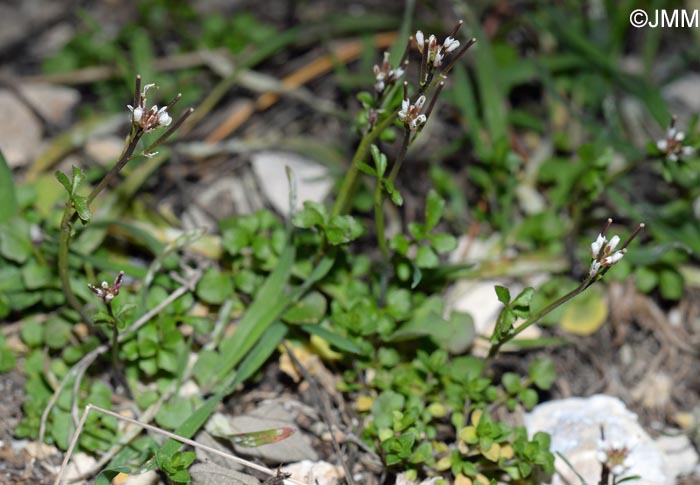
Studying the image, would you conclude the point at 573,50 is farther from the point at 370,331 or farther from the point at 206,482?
the point at 206,482

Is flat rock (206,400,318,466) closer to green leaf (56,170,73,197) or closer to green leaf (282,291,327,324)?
green leaf (282,291,327,324)

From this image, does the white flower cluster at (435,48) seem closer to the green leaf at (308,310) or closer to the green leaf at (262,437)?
the green leaf at (308,310)

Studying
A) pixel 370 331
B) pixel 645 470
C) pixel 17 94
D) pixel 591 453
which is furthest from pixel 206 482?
pixel 17 94

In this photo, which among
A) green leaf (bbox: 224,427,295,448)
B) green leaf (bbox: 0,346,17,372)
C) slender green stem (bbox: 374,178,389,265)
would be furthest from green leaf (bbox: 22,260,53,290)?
slender green stem (bbox: 374,178,389,265)

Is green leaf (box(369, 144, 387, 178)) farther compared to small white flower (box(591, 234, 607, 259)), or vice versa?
green leaf (box(369, 144, 387, 178))

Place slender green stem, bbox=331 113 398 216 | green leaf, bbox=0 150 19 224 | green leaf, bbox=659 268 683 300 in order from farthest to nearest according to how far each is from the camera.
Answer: green leaf, bbox=659 268 683 300
green leaf, bbox=0 150 19 224
slender green stem, bbox=331 113 398 216

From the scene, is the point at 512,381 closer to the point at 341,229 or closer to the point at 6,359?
the point at 341,229

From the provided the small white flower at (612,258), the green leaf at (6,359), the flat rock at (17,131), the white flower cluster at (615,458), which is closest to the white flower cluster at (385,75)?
the small white flower at (612,258)
